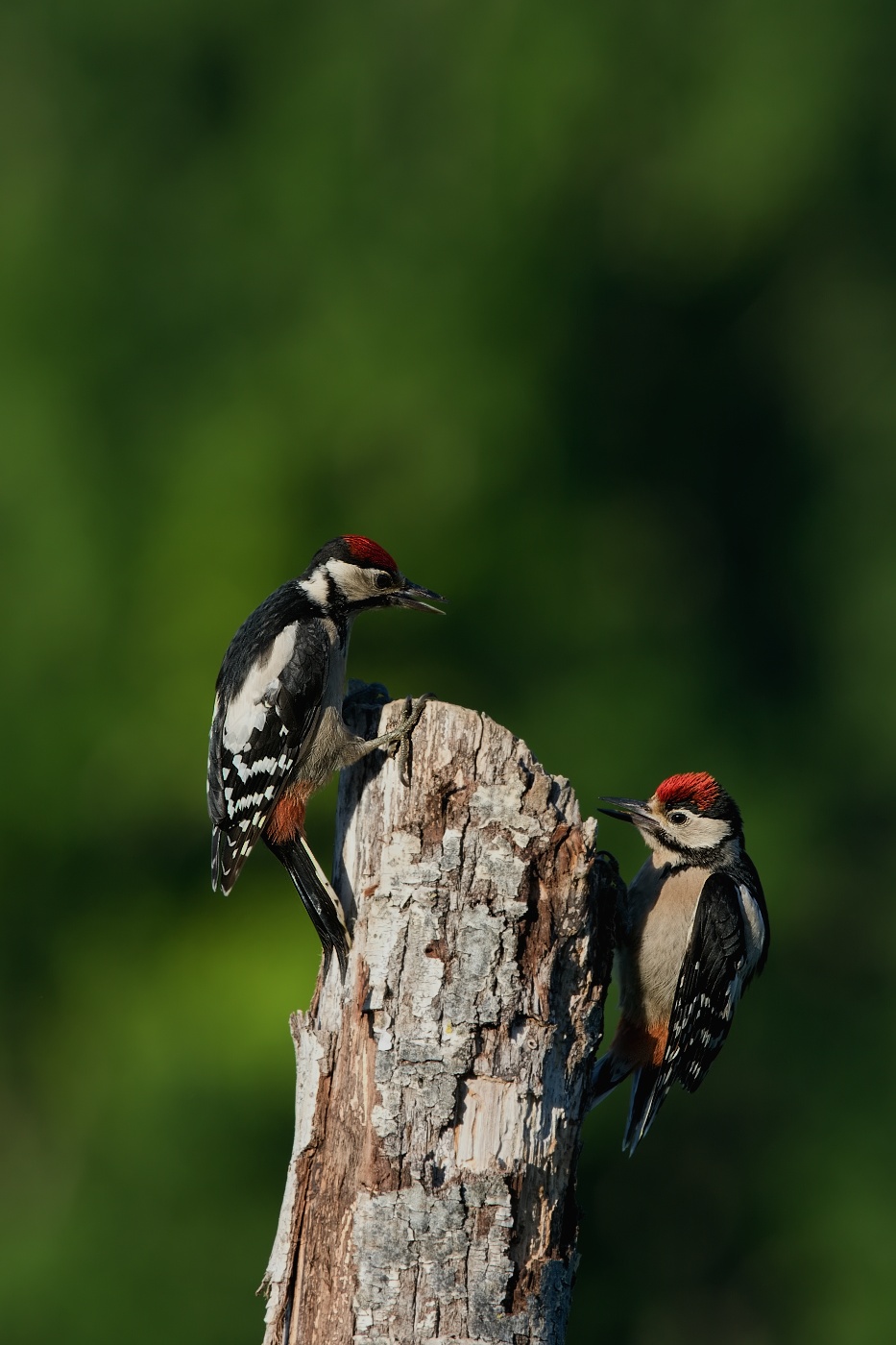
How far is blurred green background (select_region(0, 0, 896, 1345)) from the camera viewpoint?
644 centimetres

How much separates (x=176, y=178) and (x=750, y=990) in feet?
18.1

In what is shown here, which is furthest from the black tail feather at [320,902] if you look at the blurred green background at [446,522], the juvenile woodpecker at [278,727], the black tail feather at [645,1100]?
the blurred green background at [446,522]

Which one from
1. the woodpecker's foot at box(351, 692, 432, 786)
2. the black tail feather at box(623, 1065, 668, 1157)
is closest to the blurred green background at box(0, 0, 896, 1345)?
the black tail feather at box(623, 1065, 668, 1157)

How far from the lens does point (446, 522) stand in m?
7.05

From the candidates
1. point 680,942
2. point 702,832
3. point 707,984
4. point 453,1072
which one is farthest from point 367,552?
point 453,1072

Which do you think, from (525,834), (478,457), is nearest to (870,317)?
(478,457)

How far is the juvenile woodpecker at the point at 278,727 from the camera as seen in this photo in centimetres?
363

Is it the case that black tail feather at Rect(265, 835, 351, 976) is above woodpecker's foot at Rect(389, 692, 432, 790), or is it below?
below

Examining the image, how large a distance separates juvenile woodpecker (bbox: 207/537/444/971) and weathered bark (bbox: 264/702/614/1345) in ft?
2.20

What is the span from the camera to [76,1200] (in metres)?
6.19

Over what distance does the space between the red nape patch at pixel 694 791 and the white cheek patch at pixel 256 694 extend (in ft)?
3.58

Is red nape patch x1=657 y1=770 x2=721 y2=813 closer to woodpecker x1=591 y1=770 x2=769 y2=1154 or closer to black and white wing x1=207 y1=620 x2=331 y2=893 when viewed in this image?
woodpecker x1=591 y1=770 x2=769 y2=1154

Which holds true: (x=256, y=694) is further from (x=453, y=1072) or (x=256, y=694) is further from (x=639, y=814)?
(x=453, y=1072)

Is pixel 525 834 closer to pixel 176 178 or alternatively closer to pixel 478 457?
pixel 478 457
